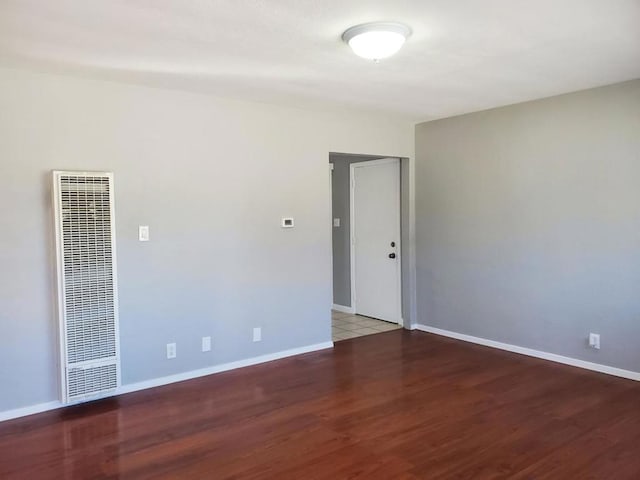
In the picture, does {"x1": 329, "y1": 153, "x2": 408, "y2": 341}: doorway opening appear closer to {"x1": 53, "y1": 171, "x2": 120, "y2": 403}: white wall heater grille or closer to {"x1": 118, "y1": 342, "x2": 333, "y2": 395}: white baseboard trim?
{"x1": 118, "y1": 342, "x2": 333, "y2": 395}: white baseboard trim

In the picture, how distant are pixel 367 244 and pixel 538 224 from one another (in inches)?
86.4

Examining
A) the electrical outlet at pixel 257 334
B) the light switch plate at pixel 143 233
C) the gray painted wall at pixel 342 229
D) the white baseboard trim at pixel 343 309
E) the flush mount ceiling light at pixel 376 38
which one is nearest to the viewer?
the flush mount ceiling light at pixel 376 38

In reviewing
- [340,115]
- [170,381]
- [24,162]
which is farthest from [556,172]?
[24,162]

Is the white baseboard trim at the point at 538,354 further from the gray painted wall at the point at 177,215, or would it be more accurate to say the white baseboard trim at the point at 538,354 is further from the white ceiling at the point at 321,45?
the white ceiling at the point at 321,45

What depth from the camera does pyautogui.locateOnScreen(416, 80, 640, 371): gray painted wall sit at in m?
3.96

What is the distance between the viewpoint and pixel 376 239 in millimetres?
6059

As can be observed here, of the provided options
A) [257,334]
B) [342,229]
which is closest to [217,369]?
[257,334]

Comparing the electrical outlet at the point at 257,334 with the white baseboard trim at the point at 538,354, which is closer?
the white baseboard trim at the point at 538,354

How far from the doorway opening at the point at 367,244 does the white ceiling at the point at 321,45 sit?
1.79 metres

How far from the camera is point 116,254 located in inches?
144

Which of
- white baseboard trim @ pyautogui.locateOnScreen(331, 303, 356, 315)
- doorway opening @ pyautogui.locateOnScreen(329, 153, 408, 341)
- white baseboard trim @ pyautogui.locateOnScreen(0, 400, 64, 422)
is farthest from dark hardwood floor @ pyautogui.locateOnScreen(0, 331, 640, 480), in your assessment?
white baseboard trim @ pyautogui.locateOnScreen(331, 303, 356, 315)

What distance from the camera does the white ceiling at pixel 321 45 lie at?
93.9 inches

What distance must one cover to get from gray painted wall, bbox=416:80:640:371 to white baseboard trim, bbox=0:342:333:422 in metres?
1.62

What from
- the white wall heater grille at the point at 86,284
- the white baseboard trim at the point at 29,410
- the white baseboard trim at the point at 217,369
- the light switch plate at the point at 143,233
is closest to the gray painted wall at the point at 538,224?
the white baseboard trim at the point at 217,369
